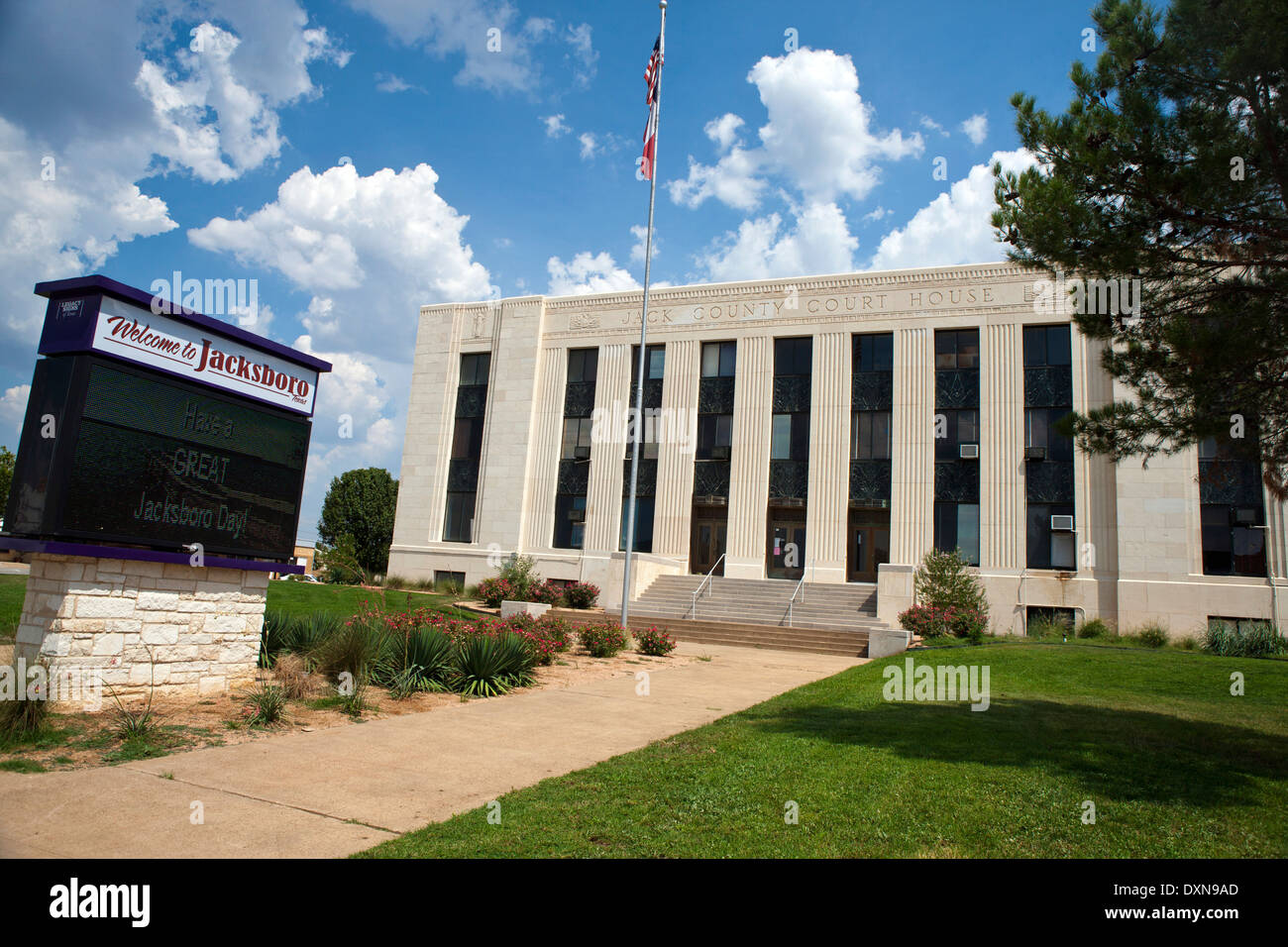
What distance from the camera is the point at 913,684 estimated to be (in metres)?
13.4

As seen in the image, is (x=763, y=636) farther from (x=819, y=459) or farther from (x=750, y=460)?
(x=750, y=460)

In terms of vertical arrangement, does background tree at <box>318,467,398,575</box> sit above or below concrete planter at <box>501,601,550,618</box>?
above

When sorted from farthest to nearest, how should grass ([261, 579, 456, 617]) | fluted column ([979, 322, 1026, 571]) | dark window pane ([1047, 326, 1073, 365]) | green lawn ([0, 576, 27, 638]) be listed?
dark window pane ([1047, 326, 1073, 365])
fluted column ([979, 322, 1026, 571])
grass ([261, 579, 456, 617])
green lawn ([0, 576, 27, 638])

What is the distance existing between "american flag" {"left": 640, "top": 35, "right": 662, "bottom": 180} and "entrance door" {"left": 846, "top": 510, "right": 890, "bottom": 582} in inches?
617

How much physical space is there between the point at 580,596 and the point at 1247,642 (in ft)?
61.9

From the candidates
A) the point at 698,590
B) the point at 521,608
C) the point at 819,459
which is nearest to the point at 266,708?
the point at 521,608

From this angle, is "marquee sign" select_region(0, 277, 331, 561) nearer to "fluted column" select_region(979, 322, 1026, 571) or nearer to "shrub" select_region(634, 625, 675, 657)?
"shrub" select_region(634, 625, 675, 657)

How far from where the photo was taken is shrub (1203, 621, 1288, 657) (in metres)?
20.1

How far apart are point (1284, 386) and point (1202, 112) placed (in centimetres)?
277

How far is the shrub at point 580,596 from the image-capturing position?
91.0 feet

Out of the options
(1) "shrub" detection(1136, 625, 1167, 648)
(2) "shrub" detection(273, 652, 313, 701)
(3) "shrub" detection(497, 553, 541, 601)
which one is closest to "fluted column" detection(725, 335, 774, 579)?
(3) "shrub" detection(497, 553, 541, 601)

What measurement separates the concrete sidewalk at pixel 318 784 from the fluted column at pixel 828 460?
68.5 ft

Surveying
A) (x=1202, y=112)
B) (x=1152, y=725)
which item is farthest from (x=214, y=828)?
(x=1202, y=112)

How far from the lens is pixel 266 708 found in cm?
862
